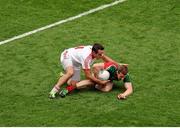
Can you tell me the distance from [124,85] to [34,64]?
2.51m

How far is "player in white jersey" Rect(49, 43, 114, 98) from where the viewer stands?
13672 millimetres

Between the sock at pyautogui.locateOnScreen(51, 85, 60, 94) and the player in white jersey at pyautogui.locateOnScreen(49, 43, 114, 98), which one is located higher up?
the player in white jersey at pyautogui.locateOnScreen(49, 43, 114, 98)

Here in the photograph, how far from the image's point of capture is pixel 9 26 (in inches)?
698

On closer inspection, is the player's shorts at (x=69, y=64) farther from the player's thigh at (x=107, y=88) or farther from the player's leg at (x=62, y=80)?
the player's thigh at (x=107, y=88)

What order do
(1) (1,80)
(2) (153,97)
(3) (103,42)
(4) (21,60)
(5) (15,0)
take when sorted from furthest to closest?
(5) (15,0) → (3) (103,42) → (4) (21,60) → (1) (1,80) → (2) (153,97)

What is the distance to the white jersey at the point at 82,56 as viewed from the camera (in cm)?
1365

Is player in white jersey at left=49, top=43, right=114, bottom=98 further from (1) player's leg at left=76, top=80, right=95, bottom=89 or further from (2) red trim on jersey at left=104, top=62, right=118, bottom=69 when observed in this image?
(2) red trim on jersey at left=104, top=62, right=118, bottom=69

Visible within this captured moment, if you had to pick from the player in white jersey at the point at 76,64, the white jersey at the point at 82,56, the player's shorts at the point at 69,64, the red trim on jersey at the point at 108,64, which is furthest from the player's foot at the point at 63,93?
the red trim on jersey at the point at 108,64

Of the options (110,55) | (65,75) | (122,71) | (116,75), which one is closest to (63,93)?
(65,75)

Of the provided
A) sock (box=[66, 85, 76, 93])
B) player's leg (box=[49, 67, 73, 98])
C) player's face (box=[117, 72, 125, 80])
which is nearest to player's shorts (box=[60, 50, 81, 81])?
player's leg (box=[49, 67, 73, 98])

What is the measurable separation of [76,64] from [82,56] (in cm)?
37

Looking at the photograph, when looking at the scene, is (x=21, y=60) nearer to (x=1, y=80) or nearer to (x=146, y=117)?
(x=1, y=80)

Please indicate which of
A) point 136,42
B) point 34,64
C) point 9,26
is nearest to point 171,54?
point 136,42

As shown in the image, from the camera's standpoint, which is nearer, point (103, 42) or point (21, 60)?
point (21, 60)
